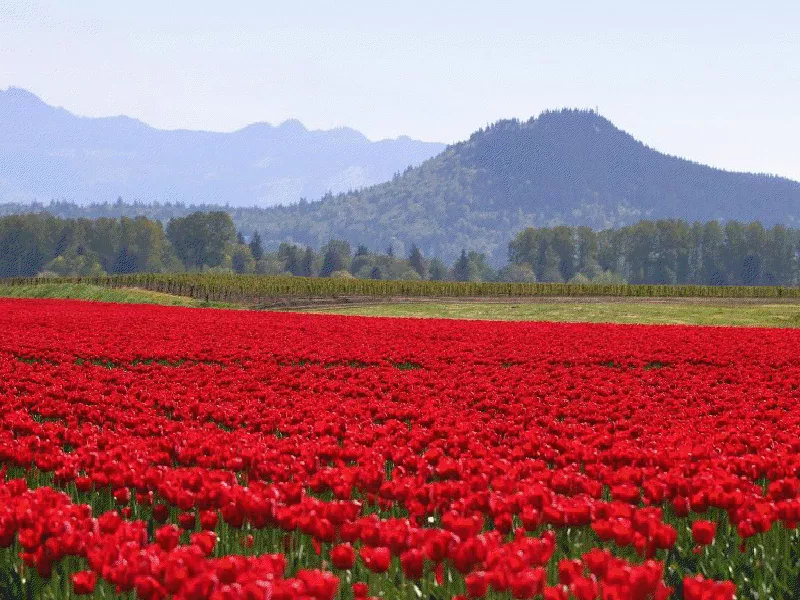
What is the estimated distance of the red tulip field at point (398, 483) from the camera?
4801 millimetres

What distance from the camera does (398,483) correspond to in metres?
6.85

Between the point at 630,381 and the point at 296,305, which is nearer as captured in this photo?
the point at 630,381

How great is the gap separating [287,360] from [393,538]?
14.4 metres

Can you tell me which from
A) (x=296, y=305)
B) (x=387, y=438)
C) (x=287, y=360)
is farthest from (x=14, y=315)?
(x=296, y=305)

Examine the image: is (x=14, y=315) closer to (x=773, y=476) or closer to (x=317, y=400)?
(x=317, y=400)

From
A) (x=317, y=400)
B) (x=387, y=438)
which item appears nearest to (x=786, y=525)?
(x=387, y=438)

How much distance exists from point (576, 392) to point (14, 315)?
25.2 meters

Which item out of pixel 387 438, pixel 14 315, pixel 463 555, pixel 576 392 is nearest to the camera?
pixel 463 555

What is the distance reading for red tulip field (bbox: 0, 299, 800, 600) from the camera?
4.80 metres

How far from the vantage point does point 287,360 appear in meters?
19.4

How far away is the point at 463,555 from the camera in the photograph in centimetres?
486

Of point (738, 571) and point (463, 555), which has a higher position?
point (463, 555)

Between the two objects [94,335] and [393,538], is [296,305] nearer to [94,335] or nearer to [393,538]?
[94,335]

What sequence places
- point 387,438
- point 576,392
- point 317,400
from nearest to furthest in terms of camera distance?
1. point 387,438
2. point 317,400
3. point 576,392
